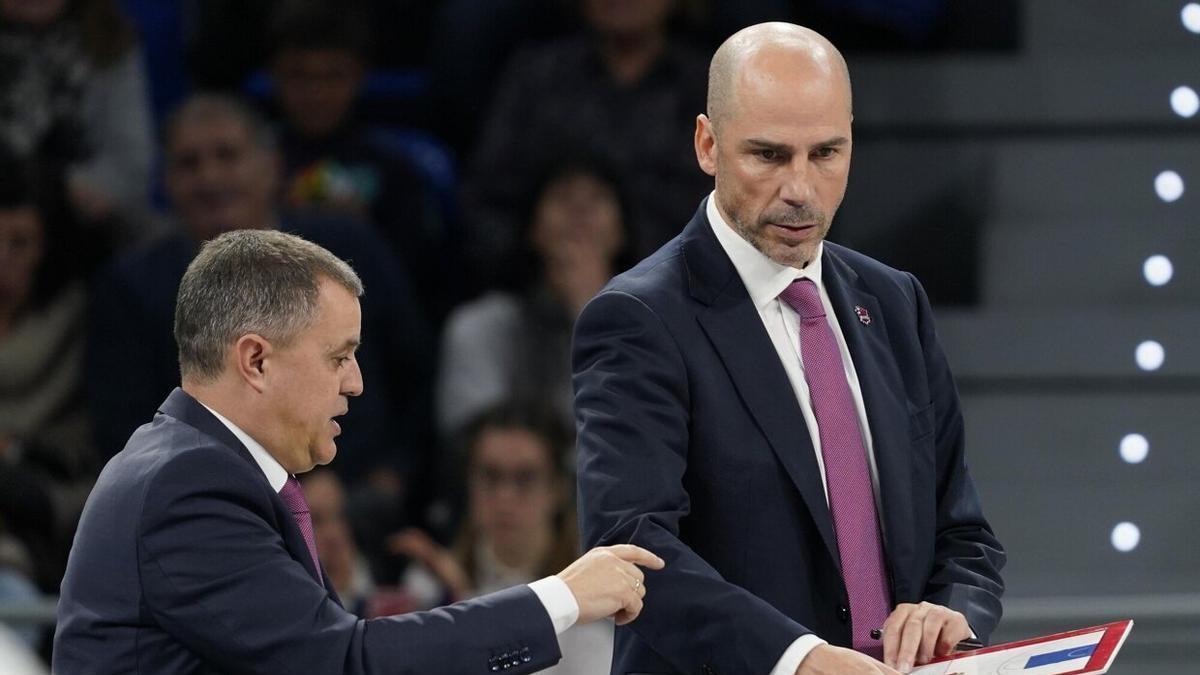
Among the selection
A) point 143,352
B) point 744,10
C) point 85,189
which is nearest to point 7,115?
point 85,189

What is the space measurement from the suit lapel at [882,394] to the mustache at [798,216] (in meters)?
0.15

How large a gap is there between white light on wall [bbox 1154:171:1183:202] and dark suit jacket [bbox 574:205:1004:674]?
2.18m

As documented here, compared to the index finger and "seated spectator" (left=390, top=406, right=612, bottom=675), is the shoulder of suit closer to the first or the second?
the index finger

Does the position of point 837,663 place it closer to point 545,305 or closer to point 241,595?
point 241,595

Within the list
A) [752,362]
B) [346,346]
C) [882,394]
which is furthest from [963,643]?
[346,346]

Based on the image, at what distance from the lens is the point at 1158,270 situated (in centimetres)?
479

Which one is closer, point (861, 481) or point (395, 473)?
point (861, 481)

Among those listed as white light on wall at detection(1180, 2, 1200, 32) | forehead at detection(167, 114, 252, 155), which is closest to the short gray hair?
white light on wall at detection(1180, 2, 1200, 32)

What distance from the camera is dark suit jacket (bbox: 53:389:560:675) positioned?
2.34 metres

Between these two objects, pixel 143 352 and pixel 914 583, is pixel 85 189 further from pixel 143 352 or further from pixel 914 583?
pixel 914 583

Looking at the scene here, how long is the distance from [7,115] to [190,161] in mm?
674

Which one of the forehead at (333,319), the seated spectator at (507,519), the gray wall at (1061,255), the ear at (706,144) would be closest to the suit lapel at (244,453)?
the forehead at (333,319)

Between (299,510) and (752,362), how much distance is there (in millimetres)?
585

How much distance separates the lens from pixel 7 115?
579 centimetres
